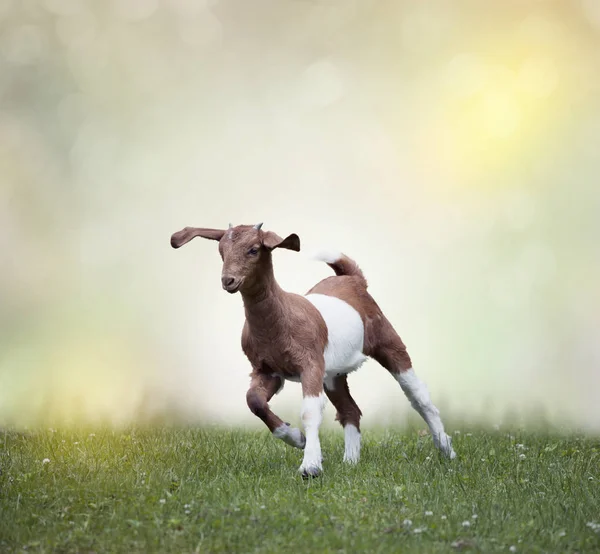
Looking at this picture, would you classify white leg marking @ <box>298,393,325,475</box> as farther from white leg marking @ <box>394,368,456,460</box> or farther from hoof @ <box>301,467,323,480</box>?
white leg marking @ <box>394,368,456,460</box>

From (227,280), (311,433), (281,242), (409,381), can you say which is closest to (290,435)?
(311,433)

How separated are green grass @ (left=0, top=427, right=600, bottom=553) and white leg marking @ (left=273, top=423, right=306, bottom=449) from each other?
0.94 feet

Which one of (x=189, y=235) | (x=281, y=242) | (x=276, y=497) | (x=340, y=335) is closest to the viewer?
(x=276, y=497)

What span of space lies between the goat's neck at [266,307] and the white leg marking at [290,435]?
0.79 m

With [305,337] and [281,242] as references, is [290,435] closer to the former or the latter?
[305,337]

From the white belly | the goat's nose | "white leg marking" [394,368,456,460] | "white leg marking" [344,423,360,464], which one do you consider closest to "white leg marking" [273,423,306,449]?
the white belly

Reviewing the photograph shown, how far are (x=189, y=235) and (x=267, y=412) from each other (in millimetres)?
1653

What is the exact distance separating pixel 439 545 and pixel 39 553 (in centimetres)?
266

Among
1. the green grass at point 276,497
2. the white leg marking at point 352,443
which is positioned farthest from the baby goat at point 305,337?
A: the green grass at point 276,497

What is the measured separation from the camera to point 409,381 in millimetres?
10117

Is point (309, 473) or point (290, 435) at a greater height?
point (290, 435)

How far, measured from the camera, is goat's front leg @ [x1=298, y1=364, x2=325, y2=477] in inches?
337

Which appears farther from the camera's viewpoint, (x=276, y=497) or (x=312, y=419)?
(x=312, y=419)

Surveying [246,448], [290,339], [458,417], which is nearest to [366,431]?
[458,417]
